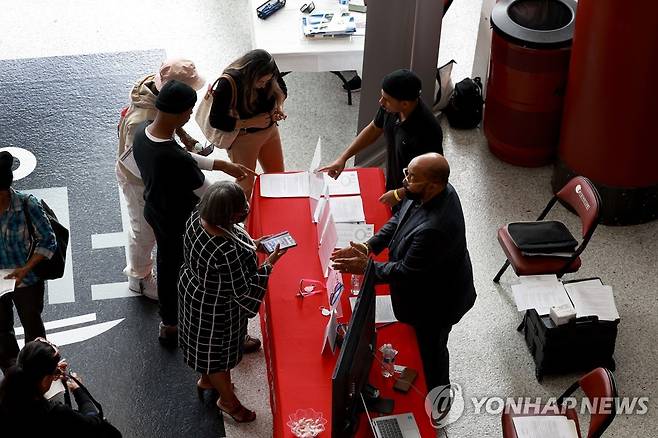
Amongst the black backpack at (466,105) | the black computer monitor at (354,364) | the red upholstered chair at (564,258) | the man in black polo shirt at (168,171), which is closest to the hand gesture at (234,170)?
the man in black polo shirt at (168,171)

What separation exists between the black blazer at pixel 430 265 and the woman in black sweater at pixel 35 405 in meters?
1.51

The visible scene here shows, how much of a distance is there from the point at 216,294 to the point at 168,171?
77 centimetres

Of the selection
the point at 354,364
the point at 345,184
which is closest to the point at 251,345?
the point at 345,184

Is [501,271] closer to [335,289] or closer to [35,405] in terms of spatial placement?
[335,289]

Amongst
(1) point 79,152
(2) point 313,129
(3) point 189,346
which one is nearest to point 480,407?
(3) point 189,346

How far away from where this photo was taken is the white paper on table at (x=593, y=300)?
4969mm

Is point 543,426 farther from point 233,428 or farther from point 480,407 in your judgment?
point 233,428

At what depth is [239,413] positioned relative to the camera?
4.77 meters

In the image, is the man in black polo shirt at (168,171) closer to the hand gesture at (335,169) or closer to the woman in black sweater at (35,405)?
the hand gesture at (335,169)

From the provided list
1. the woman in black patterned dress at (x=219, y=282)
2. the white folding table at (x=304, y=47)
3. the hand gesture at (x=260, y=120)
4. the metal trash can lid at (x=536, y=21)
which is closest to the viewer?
the woman in black patterned dress at (x=219, y=282)

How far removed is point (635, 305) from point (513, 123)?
65.9 inches

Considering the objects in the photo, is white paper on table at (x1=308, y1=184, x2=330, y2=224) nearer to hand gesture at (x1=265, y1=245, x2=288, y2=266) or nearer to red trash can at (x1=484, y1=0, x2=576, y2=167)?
hand gesture at (x1=265, y1=245, x2=288, y2=266)

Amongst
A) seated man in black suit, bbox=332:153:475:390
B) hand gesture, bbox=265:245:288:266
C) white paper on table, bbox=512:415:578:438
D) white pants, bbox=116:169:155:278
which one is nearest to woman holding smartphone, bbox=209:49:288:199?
white pants, bbox=116:169:155:278

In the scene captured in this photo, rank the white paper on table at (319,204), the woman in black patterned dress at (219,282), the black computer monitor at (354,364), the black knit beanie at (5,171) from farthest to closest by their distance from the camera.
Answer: the white paper on table at (319,204) → the black knit beanie at (5,171) → the woman in black patterned dress at (219,282) → the black computer monitor at (354,364)
